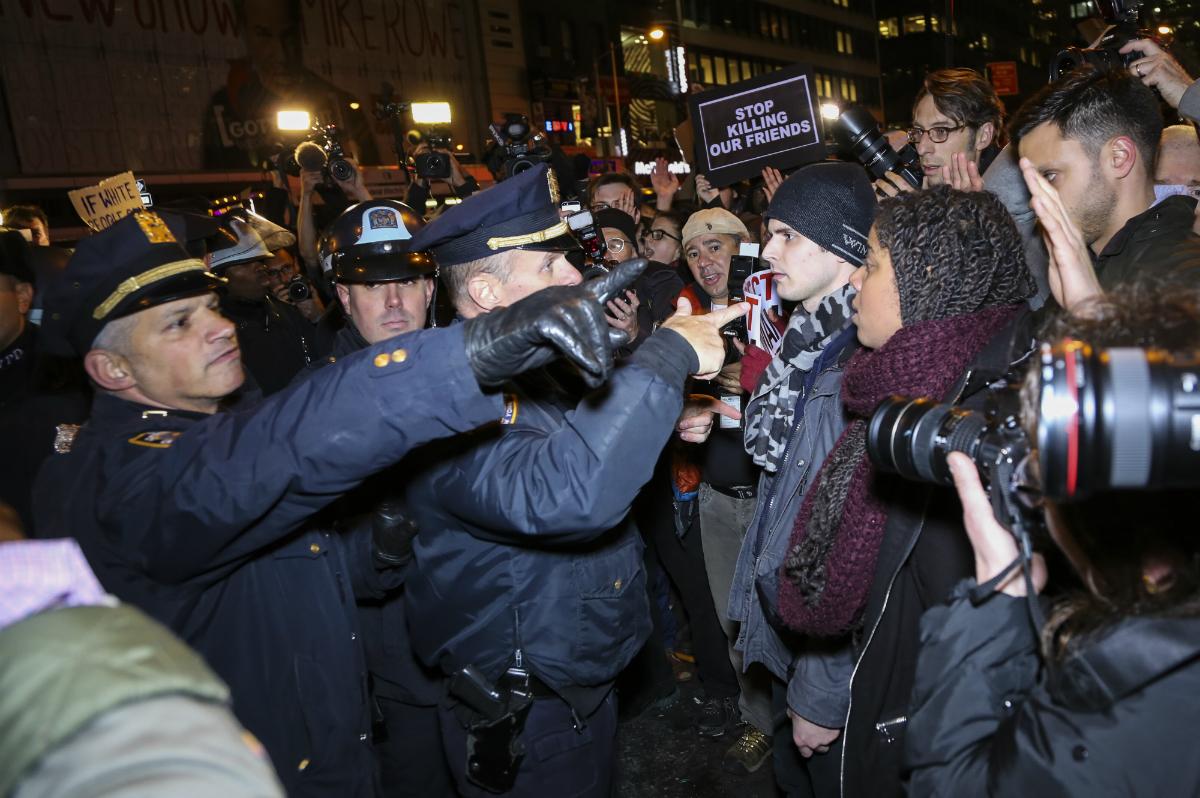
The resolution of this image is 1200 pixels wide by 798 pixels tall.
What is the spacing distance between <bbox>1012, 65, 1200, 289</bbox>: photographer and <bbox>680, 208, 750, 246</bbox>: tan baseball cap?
2276 mm

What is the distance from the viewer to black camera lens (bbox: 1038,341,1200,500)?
105 cm

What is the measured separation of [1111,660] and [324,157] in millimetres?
6391

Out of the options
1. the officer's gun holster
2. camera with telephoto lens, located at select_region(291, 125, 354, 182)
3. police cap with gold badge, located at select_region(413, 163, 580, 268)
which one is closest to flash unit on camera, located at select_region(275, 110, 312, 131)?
camera with telephoto lens, located at select_region(291, 125, 354, 182)

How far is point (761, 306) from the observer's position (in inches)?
145

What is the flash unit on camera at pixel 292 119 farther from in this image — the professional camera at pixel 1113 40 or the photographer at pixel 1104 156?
the photographer at pixel 1104 156

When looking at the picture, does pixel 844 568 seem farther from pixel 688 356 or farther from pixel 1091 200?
pixel 1091 200

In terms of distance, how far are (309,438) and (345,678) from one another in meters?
0.98

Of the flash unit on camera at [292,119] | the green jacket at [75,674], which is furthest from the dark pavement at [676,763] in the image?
the flash unit on camera at [292,119]

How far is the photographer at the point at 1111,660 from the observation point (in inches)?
47.1

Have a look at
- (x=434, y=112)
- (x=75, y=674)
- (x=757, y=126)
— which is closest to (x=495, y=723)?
(x=75, y=674)

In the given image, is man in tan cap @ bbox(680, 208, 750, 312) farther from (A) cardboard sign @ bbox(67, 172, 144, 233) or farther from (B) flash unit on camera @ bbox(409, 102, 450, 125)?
(B) flash unit on camera @ bbox(409, 102, 450, 125)

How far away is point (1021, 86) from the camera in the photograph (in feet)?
223

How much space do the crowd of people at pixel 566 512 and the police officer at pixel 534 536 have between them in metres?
0.01

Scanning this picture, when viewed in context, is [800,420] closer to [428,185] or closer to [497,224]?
[497,224]
